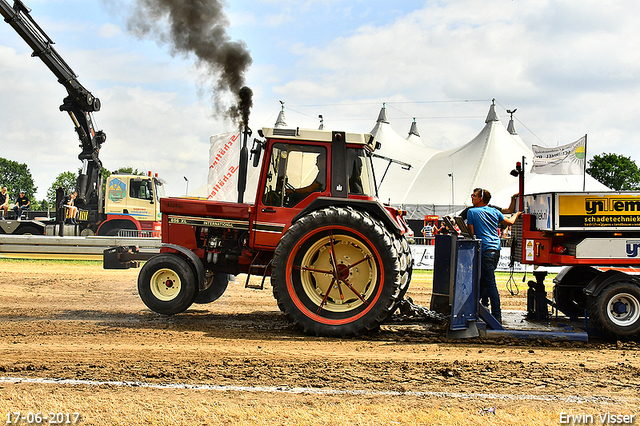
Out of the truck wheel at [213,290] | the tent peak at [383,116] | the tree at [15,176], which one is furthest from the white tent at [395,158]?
the tree at [15,176]

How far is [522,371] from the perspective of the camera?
4.23 meters

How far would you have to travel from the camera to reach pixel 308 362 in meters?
4.34

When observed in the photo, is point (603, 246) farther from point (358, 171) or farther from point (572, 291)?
point (358, 171)

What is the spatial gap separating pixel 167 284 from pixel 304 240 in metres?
1.99

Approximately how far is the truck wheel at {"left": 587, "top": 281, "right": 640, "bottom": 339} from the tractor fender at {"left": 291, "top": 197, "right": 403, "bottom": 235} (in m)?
2.19

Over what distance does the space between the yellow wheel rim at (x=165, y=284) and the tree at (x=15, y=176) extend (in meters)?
83.0

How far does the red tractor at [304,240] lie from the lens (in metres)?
5.32

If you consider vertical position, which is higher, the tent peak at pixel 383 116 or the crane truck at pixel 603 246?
the tent peak at pixel 383 116

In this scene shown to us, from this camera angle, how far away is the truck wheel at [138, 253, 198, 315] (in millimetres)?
6086

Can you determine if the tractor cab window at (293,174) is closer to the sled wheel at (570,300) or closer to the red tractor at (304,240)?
the red tractor at (304,240)

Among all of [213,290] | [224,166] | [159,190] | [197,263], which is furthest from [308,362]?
[159,190]

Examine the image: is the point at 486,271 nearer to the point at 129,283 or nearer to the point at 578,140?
the point at 129,283

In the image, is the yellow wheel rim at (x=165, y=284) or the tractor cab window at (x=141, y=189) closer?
the yellow wheel rim at (x=165, y=284)

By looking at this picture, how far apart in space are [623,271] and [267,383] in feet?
12.8
